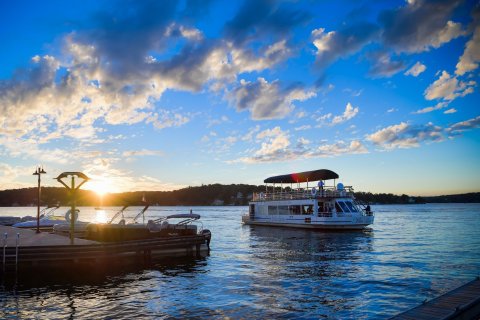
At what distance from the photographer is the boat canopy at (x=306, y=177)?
166ft

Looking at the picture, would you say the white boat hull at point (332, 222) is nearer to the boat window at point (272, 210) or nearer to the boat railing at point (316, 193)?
the boat railing at point (316, 193)

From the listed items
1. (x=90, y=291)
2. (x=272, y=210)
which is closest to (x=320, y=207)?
(x=272, y=210)

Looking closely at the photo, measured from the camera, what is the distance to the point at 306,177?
2127 inches

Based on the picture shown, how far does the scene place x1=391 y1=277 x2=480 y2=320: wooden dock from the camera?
10227 mm

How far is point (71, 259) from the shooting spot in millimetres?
21094

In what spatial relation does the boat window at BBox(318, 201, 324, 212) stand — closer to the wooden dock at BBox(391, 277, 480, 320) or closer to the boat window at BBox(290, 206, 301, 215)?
the boat window at BBox(290, 206, 301, 215)

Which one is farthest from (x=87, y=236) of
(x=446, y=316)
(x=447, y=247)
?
(x=447, y=247)

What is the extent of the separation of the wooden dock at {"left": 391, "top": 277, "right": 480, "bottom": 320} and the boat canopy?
3799cm

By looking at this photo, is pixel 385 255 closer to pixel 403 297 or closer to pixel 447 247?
pixel 447 247

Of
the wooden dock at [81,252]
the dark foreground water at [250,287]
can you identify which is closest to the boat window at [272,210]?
the dark foreground water at [250,287]

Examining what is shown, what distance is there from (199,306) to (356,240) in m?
28.2

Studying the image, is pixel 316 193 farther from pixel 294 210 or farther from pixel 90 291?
pixel 90 291

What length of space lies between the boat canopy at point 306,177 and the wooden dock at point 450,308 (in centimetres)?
3799

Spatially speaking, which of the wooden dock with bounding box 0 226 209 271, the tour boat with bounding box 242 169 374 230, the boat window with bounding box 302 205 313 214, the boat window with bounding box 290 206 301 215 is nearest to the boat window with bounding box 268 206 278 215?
the tour boat with bounding box 242 169 374 230
